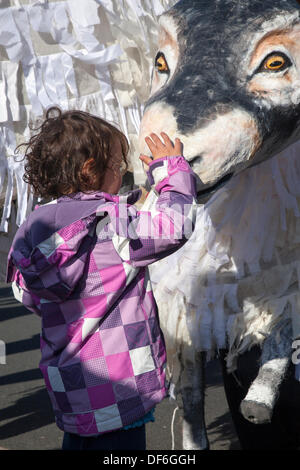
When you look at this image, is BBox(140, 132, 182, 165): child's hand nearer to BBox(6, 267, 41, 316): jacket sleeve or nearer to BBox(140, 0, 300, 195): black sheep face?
BBox(140, 0, 300, 195): black sheep face

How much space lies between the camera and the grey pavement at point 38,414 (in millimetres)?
3336

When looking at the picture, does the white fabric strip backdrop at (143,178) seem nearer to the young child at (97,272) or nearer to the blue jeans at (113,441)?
the young child at (97,272)

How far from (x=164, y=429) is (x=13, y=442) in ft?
2.41


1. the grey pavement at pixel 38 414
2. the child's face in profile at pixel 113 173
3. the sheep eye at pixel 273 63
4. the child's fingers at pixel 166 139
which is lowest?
the grey pavement at pixel 38 414

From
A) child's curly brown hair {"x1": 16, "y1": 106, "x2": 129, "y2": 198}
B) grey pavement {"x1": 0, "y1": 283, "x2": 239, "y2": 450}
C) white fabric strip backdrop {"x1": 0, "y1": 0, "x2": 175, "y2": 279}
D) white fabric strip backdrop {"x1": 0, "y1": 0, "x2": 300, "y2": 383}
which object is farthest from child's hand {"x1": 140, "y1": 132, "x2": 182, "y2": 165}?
grey pavement {"x1": 0, "y1": 283, "x2": 239, "y2": 450}

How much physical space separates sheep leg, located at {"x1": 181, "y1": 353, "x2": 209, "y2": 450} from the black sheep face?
Answer: 85 cm

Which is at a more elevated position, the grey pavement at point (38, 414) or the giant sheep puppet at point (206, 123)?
the giant sheep puppet at point (206, 123)

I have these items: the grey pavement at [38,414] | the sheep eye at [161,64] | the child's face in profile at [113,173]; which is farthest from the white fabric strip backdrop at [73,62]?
the grey pavement at [38,414]

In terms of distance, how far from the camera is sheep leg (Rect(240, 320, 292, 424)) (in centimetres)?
186

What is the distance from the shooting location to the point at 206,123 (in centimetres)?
149

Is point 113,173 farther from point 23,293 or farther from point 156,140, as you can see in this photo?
point 23,293

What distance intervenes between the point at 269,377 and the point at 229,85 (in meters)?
0.83
